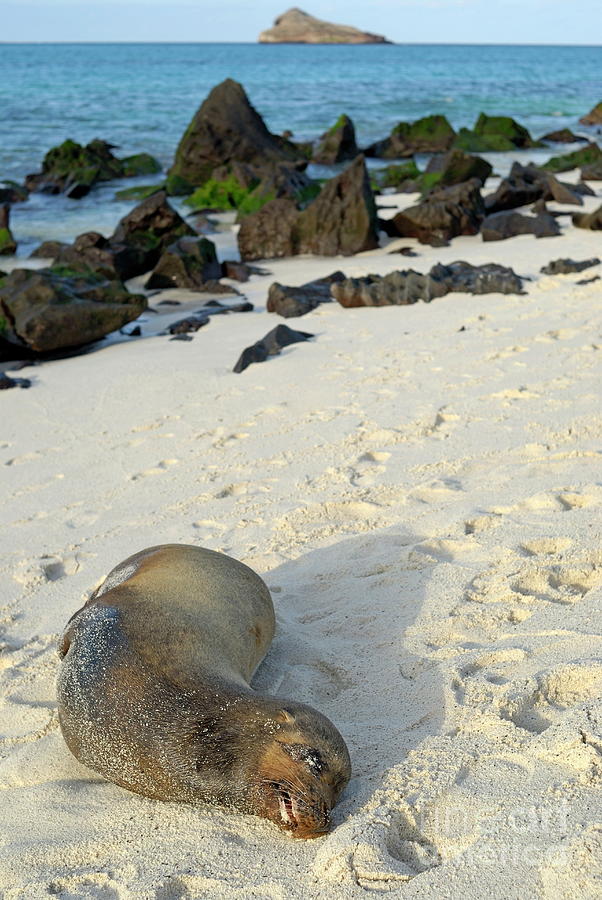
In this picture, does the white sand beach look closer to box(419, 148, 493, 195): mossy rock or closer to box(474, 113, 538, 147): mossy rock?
box(419, 148, 493, 195): mossy rock

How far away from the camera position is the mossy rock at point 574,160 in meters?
18.0

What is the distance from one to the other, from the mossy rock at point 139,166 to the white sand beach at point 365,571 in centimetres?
1441

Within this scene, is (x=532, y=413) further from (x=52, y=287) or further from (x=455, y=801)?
(x=52, y=287)

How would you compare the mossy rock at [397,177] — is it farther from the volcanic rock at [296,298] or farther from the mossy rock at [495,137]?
the volcanic rock at [296,298]

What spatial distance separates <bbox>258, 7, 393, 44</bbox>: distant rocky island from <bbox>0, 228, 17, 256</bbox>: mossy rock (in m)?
152

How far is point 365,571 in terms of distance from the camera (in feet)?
11.7

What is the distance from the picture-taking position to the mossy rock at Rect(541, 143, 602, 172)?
1800cm

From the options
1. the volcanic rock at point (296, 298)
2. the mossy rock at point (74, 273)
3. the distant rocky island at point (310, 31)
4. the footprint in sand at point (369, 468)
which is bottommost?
the volcanic rock at point (296, 298)

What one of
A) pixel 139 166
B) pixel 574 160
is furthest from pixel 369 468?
pixel 139 166

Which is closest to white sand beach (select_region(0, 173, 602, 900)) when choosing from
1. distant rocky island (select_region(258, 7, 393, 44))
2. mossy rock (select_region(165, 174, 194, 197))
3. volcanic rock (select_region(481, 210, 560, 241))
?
volcanic rock (select_region(481, 210, 560, 241))

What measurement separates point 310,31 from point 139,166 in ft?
470

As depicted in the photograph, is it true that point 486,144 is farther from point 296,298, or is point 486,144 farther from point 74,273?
point 74,273

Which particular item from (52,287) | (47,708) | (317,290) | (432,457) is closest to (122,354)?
(52,287)

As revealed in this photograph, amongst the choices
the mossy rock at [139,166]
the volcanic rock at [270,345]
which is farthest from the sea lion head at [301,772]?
the mossy rock at [139,166]
